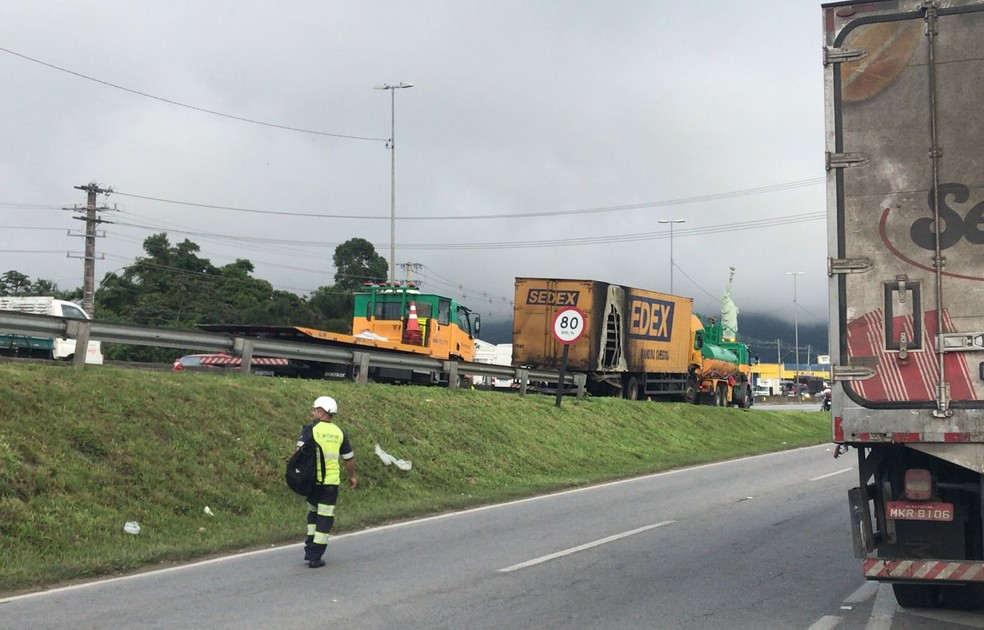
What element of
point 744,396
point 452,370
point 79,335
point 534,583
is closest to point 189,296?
point 744,396

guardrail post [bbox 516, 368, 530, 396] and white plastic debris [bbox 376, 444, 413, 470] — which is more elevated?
guardrail post [bbox 516, 368, 530, 396]

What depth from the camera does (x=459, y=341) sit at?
96.1 feet

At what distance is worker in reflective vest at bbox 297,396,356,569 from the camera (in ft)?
32.2

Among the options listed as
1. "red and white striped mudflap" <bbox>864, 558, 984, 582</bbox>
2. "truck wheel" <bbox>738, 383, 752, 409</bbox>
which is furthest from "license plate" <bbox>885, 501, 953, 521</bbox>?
"truck wheel" <bbox>738, 383, 752, 409</bbox>

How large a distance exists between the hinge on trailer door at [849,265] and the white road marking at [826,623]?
256cm

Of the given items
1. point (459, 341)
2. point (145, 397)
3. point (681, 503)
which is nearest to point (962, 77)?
point (681, 503)

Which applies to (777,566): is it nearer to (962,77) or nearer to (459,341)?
(962,77)

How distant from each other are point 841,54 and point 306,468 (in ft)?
19.9

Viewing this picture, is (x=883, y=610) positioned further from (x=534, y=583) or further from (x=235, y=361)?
(x=235, y=361)

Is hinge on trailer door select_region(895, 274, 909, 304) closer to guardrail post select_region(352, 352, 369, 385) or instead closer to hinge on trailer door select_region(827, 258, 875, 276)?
hinge on trailer door select_region(827, 258, 875, 276)

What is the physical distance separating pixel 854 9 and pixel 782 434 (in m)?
31.3

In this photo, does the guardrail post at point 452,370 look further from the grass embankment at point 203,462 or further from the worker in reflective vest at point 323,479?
the worker in reflective vest at point 323,479

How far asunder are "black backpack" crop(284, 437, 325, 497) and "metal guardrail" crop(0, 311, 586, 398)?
5652mm

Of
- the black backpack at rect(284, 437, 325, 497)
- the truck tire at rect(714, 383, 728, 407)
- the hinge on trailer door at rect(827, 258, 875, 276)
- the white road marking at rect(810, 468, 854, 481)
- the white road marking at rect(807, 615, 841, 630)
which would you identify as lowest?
the white road marking at rect(810, 468, 854, 481)
